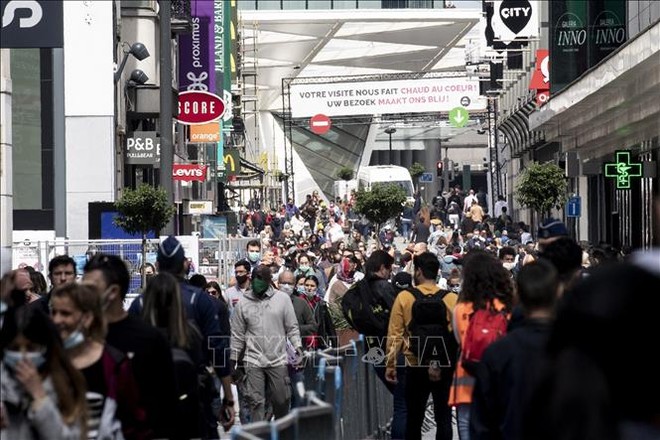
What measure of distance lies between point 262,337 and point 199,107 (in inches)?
799

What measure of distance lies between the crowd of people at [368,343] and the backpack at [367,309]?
0.01 m

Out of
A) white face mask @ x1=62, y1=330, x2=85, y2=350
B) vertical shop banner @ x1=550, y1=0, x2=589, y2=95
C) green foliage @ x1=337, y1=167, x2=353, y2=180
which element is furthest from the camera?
green foliage @ x1=337, y1=167, x2=353, y2=180

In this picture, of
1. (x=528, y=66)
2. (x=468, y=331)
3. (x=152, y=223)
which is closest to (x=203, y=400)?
(x=468, y=331)

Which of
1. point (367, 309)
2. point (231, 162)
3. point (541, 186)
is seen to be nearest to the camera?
point (367, 309)

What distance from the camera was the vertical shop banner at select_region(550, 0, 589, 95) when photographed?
43188mm

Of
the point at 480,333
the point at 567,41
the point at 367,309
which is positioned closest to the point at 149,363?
the point at 480,333

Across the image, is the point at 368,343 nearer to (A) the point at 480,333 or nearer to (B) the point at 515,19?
(A) the point at 480,333

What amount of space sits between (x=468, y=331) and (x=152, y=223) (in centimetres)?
1678

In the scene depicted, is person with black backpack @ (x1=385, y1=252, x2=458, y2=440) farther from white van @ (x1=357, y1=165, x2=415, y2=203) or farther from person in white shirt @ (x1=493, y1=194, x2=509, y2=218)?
white van @ (x1=357, y1=165, x2=415, y2=203)

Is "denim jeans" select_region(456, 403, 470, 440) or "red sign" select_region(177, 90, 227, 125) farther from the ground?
"red sign" select_region(177, 90, 227, 125)

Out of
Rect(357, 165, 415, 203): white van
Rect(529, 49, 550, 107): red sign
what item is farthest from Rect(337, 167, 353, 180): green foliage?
Rect(529, 49, 550, 107): red sign

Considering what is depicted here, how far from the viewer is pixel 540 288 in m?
7.05

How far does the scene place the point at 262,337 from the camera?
13.6 metres

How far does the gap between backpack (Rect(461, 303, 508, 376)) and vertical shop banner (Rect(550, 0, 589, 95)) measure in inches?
1350
